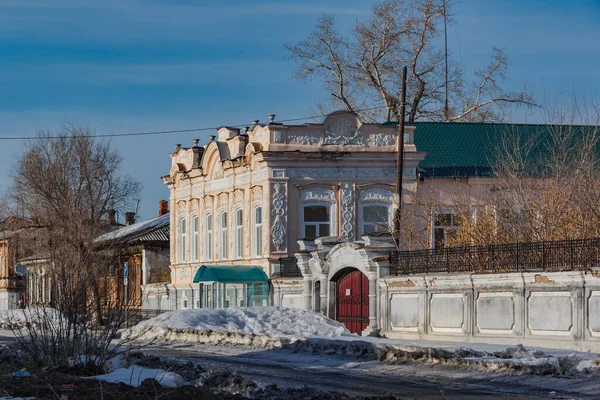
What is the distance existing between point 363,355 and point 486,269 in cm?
482

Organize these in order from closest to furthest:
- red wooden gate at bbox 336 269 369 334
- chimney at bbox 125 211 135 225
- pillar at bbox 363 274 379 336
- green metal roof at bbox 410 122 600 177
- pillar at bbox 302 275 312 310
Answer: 1. pillar at bbox 363 274 379 336
2. red wooden gate at bbox 336 269 369 334
3. pillar at bbox 302 275 312 310
4. green metal roof at bbox 410 122 600 177
5. chimney at bbox 125 211 135 225

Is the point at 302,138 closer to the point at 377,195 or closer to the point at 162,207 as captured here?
the point at 377,195

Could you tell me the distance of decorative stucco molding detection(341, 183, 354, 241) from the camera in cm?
4328

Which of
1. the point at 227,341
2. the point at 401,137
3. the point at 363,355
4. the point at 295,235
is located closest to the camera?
the point at 363,355

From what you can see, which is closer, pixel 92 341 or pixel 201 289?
pixel 92 341

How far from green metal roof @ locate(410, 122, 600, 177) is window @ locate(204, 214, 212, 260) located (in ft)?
30.0

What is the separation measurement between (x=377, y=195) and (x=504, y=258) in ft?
52.3

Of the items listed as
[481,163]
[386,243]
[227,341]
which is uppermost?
[481,163]

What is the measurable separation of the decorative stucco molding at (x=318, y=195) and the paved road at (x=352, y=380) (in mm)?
16249

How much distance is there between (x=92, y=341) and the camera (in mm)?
17781

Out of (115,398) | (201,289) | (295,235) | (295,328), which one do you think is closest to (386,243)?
(295,328)

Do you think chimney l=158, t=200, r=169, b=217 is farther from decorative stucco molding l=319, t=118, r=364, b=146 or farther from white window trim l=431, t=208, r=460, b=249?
white window trim l=431, t=208, r=460, b=249

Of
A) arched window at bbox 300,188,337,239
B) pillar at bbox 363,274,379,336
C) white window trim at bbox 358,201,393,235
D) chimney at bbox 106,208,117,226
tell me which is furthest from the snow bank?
chimney at bbox 106,208,117,226

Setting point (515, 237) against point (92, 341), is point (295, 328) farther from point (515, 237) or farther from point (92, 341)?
point (92, 341)
